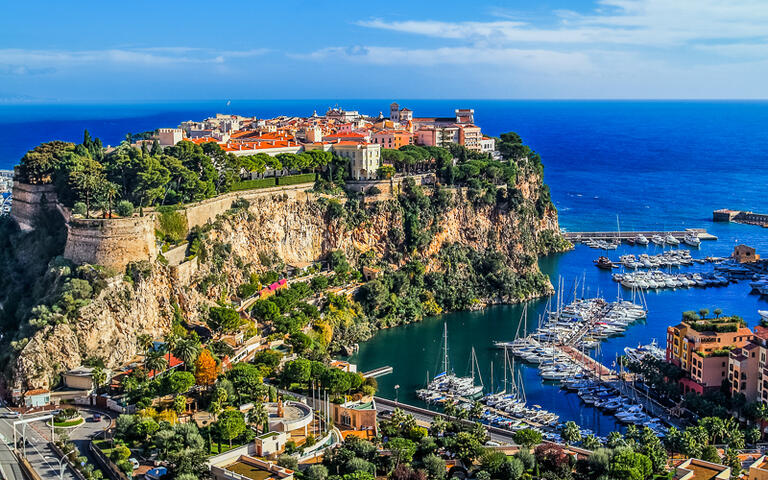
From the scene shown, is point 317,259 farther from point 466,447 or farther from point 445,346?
point 466,447

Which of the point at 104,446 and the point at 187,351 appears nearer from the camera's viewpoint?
the point at 104,446

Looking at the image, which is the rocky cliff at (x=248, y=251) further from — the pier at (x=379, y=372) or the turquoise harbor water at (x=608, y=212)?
the pier at (x=379, y=372)

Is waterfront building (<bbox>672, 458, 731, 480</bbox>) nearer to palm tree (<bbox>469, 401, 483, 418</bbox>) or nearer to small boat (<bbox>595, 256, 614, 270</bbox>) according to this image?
palm tree (<bbox>469, 401, 483, 418</bbox>)

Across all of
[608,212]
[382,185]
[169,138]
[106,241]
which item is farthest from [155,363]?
[608,212]

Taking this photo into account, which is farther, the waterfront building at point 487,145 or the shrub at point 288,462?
the waterfront building at point 487,145

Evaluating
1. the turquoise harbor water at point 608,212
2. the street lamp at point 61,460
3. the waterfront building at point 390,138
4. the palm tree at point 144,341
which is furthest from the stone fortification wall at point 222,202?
the street lamp at point 61,460
